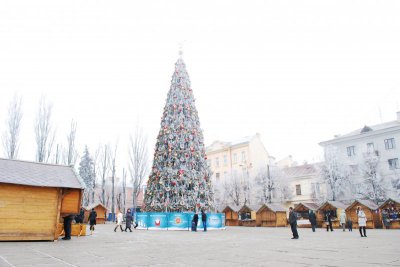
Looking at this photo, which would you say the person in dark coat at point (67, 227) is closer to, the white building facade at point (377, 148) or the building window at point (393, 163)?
the white building facade at point (377, 148)

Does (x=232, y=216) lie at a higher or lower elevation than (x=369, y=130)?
lower

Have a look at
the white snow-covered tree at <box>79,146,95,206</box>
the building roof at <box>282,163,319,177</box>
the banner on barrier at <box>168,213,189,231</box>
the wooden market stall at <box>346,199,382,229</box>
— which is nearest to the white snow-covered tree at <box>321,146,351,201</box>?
the building roof at <box>282,163,319,177</box>

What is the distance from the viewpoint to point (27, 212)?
551 inches

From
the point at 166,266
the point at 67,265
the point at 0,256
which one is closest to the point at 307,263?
the point at 166,266

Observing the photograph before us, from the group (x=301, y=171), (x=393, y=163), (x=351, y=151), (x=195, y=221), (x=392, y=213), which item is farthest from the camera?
(x=301, y=171)

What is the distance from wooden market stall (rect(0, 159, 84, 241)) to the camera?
13516 mm

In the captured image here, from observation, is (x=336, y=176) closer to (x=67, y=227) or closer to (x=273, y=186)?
(x=273, y=186)

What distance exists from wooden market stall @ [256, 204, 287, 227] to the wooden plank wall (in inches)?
1001

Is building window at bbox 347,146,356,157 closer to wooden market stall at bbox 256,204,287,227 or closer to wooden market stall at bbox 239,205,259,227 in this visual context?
wooden market stall at bbox 256,204,287,227

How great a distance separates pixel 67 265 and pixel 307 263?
566cm

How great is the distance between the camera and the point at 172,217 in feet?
81.4

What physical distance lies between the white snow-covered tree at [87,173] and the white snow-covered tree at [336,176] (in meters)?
35.8

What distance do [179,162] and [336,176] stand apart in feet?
84.7

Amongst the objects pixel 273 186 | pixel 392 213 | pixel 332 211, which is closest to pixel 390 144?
pixel 273 186
